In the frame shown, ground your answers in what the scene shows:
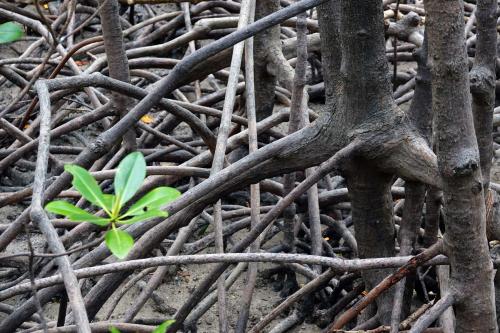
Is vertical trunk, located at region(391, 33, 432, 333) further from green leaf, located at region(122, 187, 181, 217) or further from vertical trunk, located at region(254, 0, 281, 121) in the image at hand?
green leaf, located at region(122, 187, 181, 217)

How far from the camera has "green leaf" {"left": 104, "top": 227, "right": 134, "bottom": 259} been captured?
839mm

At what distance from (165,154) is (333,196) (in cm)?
49

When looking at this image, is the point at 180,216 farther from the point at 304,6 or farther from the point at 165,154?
the point at 165,154

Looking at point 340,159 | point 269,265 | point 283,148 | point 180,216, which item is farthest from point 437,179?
point 269,265

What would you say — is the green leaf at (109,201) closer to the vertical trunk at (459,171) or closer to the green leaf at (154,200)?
the green leaf at (154,200)

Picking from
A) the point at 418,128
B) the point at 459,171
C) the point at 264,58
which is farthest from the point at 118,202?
the point at 264,58

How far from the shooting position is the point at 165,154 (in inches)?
89.1

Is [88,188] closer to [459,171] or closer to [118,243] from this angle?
[118,243]

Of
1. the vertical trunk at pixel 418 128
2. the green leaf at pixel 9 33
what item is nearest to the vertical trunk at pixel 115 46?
the vertical trunk at pixel 418 128

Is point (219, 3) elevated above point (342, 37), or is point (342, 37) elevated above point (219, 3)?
point (219, 3)

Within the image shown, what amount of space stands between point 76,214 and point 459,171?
0.59 meters

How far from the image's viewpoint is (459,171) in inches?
46.9

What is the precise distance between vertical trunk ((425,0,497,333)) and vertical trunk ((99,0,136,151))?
102 cm

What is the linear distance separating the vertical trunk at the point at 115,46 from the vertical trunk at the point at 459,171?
1018mm
